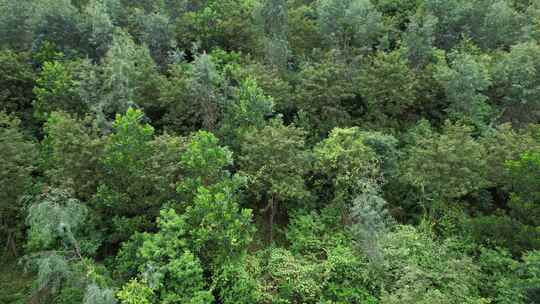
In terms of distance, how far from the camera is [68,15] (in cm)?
2933

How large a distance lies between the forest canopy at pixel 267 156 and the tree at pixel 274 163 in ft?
0.38

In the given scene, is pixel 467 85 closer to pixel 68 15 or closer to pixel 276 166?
pixel 276 166

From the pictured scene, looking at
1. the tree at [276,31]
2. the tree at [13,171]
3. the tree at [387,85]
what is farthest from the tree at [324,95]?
the tree at [13,171]

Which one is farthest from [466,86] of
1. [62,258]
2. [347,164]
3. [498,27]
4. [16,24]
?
[16,24]

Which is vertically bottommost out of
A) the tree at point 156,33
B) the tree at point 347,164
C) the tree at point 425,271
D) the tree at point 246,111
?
the tree at point 425,271

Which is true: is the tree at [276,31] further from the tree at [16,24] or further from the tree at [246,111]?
the tree at [16,24]

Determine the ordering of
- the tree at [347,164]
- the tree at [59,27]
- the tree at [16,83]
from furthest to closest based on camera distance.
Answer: the tree at [59,27] → the tree at [16,83] → the tree at [347,164]

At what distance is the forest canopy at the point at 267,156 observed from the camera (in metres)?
18.8

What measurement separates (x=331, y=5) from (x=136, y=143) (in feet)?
61.5

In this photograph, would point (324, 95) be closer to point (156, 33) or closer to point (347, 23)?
point (347, 23)

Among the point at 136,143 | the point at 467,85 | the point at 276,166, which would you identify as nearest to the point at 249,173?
the point at 276,166

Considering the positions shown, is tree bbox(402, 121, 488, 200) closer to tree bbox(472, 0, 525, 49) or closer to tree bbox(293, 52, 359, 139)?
tree bbox(293, 52, 359, 139)

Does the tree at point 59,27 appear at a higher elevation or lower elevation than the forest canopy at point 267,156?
higher

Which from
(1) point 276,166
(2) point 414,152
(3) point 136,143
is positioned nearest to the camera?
(3) point 136,143
